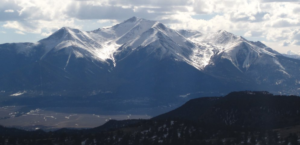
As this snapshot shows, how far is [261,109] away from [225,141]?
6419cm

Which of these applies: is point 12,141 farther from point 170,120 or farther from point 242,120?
point 242,120

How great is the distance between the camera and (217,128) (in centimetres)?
15100

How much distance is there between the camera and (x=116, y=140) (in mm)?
146375

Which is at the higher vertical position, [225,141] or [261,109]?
[261,109]

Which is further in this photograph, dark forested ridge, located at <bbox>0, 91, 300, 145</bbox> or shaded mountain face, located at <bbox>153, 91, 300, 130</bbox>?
shaded mountain face, located at <bbox>153, 91, 300, 130</bbox>

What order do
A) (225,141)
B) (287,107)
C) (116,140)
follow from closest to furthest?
(225,141) < (116,140) < (287,107)

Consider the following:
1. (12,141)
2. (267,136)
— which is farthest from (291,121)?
(12,141)

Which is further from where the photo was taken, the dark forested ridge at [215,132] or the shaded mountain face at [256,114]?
the shaded mountain face at [256,114]

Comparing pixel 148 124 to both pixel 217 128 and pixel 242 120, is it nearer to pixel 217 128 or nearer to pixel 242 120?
pixel 217 128

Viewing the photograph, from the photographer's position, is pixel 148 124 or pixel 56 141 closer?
pixel 56 141

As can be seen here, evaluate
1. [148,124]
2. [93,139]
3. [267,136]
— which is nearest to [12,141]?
[93,139]

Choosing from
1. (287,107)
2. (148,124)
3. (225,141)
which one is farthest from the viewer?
(287,107)

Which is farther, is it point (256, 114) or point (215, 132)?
point (256, 114)

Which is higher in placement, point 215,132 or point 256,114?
point 256,114
